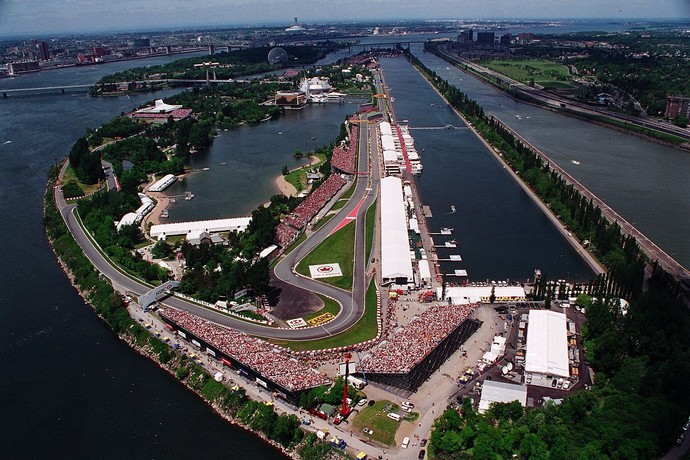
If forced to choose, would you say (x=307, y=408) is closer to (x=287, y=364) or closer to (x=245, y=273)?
(x=287, y=364)

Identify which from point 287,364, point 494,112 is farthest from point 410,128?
point 287,364

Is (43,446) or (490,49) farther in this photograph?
(490,49)

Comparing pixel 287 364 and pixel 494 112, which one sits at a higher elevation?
pixel 494 112

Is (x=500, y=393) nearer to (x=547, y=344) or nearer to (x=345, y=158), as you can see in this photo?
(x=547, y=344)

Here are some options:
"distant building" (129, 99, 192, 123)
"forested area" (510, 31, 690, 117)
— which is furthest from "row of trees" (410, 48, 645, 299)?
"distant building" (129, 99, 192, 123)

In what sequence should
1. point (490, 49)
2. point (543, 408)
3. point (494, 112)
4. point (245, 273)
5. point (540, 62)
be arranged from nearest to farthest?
point (543, 408) < point (245, 273) < point (494, 112) < point (540, 62) < point (490, 49)

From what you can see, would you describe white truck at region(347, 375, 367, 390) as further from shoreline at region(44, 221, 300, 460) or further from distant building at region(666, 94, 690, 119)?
distant building at region(666, 94, 690, 119)

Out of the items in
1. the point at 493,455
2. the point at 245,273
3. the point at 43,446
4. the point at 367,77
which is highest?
the point at 367,77
